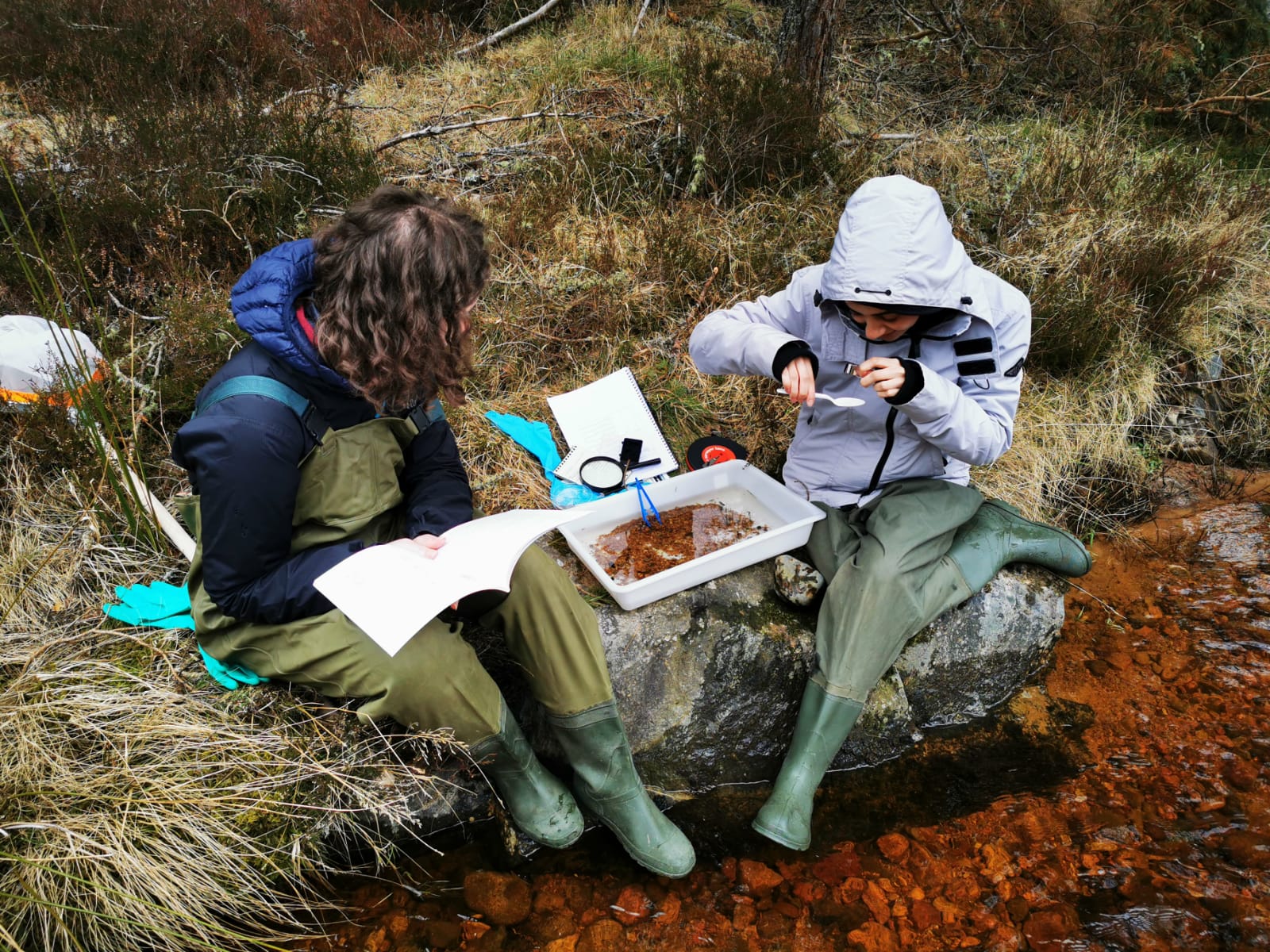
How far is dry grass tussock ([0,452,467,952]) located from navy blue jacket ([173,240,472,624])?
0.45m

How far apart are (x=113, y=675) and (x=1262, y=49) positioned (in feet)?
24.4

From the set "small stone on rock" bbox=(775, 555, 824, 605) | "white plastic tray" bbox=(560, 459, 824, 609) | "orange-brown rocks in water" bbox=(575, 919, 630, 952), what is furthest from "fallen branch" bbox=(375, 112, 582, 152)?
"orange-brown rocks in water" bbox=(575, 919, 630, 952)

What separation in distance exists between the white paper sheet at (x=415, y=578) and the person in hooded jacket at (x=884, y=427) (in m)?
0.97

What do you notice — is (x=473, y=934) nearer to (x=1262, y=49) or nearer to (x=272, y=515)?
(x=272, y=515)

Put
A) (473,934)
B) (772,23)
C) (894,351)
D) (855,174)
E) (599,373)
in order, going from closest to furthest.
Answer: (473,934) < (894,351) < (599,373) < (855,174) < (772,23)

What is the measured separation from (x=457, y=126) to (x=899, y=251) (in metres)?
3.37

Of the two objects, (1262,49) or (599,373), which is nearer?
(599,373)

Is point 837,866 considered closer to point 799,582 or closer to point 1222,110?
point 799,582

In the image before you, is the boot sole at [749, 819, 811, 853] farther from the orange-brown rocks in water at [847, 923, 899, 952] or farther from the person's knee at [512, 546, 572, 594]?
the person's knee at [512, 546, 572, 594]

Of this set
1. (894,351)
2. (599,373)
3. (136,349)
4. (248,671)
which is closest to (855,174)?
(599,373)

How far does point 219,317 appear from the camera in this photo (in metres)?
3.21

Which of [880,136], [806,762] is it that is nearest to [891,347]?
[806,762]

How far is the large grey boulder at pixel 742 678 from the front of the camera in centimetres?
258

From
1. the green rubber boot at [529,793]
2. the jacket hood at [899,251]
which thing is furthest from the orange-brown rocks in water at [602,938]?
the jacket hood at [899,251]
